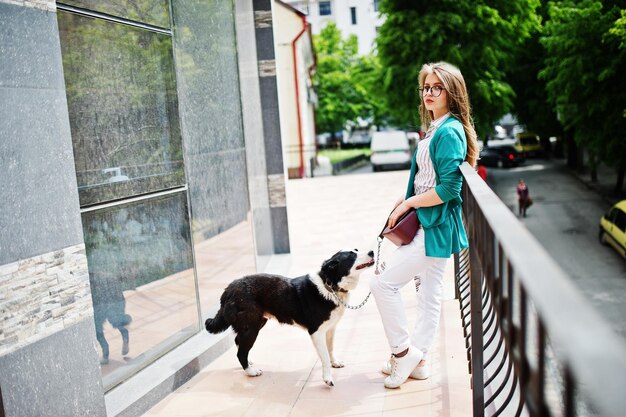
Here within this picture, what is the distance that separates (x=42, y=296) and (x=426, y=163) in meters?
2.50

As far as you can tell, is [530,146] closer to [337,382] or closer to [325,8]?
[325,8]

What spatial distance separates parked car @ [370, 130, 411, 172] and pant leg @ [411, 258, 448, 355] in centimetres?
2925

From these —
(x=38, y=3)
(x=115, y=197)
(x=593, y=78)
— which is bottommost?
(x=115, y=197)

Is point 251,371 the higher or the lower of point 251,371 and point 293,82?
the lower

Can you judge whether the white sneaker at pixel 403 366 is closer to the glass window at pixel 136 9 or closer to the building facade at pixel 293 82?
the glass window at pixel 136 9

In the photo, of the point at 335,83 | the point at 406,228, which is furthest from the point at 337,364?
the point at 335,83

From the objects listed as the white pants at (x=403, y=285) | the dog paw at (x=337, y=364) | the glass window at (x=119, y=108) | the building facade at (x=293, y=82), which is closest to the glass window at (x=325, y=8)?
the building facade at (x=293, y=82)

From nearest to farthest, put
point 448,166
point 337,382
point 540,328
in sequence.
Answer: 1. point 540,328
2. point 448,166
3. point 337,382

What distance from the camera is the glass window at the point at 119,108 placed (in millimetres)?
4582

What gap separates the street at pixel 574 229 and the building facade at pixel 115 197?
18.3 feet

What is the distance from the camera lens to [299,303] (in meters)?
4.90

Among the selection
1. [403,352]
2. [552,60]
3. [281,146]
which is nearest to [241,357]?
[403,352]

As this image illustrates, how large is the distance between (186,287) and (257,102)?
178 inches

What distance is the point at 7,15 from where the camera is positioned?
3545mm
